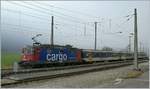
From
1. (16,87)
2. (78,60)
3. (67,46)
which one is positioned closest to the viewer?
(16,87)

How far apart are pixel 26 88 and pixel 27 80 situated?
316 cm

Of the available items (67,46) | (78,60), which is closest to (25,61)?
(67,46)

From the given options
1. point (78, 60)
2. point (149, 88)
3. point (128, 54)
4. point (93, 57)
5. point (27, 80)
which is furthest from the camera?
point (128, 54)

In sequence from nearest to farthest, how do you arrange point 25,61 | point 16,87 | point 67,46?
1. point 16,87
2. point 25,61
3. point 67,46

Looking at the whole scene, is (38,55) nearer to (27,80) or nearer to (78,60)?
(78,60)

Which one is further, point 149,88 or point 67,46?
point 67,46

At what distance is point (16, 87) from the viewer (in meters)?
14.7

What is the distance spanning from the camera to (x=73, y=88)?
1405cm

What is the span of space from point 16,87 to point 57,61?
66.8 feet

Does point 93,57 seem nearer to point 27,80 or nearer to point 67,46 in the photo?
point 67,46

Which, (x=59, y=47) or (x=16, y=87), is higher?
(x=59, y=47)

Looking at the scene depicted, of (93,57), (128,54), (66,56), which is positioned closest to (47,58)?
(66,56)

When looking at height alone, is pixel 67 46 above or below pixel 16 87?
above

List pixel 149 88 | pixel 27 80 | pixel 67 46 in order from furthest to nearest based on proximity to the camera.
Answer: pixel 67 46
pixel 27 80
pixel 149 88
